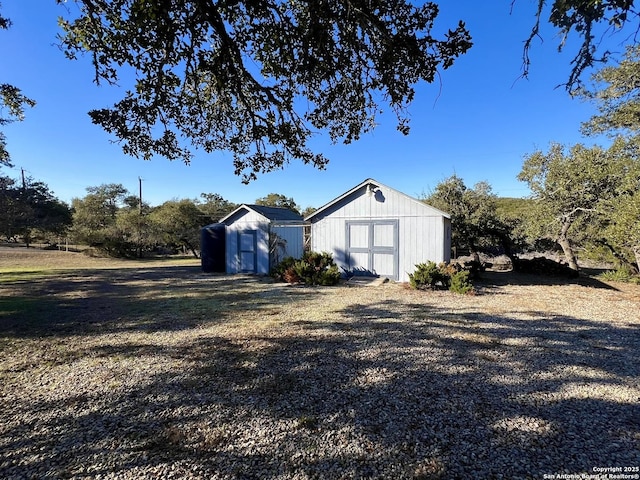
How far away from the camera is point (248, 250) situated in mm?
13617

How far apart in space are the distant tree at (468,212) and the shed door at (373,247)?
4.41m

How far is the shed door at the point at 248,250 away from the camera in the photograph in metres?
13.5

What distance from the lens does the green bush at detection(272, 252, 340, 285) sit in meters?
10.4

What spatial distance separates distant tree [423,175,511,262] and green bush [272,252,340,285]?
643 cm

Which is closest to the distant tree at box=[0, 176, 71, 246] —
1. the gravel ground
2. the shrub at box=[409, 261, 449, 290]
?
the gravel ground

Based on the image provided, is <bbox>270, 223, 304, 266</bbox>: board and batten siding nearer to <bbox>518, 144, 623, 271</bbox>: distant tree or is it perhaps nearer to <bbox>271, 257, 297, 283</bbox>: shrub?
<bbox>271, 257, 297, 283</bbox>: shrub

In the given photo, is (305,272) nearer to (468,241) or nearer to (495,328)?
(495,328)

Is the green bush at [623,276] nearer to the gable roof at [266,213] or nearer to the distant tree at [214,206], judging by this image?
the gable roof at [266,213]

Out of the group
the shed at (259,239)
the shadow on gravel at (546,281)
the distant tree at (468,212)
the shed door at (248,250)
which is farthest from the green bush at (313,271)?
the distant tree at (468,212)

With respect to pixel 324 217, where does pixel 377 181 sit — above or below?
above

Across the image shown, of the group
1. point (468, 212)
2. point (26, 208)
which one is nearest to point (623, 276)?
point (468, 212)

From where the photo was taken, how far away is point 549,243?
52.7 ft

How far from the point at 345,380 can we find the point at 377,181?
8448mm

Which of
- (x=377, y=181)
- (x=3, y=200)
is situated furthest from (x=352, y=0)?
(x=3, y=200)
